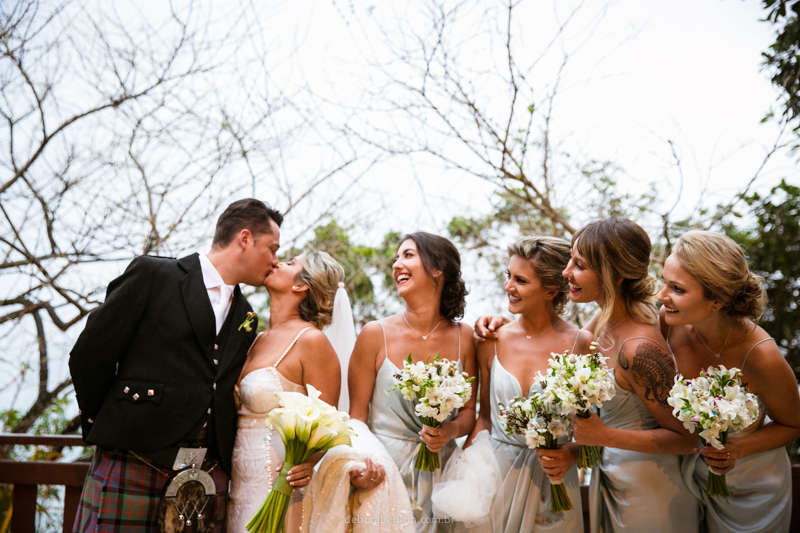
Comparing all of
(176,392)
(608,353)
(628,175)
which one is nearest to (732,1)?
(628,175)

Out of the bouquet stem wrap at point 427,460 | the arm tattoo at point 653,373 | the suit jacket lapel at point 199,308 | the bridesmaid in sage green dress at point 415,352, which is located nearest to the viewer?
the arm tattoo at point 653,373

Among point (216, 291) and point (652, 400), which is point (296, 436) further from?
point (652, 400)

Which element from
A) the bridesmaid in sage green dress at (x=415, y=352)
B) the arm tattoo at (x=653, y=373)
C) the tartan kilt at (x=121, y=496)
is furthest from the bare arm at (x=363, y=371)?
the arm tattoo at (x=653, y=373)

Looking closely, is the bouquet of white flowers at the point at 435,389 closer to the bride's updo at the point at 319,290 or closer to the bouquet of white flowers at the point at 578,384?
→ the bouquet of white flowers at the point at 578,384

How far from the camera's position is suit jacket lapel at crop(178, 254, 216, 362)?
283 centimetres

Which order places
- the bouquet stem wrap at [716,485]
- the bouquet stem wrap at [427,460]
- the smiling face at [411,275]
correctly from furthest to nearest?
the smiling face at [411,275] → the bouquet stem wrap at [427,460] → the bouquet stem wrap at [716,485]

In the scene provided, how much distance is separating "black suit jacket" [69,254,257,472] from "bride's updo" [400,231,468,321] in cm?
131

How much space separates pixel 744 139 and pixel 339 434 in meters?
4.21

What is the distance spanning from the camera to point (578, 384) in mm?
2441

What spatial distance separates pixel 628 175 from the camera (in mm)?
4953

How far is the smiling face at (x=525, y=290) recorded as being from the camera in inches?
128

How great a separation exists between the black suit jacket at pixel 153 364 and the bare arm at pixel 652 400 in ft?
6.26

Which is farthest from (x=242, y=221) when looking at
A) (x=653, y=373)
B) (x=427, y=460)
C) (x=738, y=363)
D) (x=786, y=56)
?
(x=786, y=56)

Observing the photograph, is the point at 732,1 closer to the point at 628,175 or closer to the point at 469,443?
the point at 628,175
